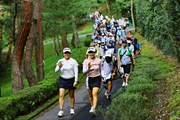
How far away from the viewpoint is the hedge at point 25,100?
1057cm

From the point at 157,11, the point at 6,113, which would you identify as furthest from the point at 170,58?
the point at 6,113

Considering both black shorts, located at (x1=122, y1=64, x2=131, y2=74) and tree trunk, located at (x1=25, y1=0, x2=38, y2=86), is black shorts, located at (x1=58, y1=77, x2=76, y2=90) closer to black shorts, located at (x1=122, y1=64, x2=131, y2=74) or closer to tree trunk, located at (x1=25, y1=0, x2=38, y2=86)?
black shorts, located at (x1=122, y1=64, x2=131, y2=74)

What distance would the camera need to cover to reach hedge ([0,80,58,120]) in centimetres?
1057

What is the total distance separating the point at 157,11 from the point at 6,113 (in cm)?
946

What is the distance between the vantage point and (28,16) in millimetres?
13188

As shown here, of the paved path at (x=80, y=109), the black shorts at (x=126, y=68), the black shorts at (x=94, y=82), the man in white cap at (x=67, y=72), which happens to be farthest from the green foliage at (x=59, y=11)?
the black shorts at (x=94, y=82)

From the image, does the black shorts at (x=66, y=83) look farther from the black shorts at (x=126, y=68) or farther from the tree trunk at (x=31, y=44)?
the tree trunk at (x=31, y=44)

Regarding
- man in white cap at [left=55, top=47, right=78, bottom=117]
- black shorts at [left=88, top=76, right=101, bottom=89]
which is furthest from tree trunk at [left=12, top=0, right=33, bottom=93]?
black shorts at [left=88, top=76, right=101, bottom=89]

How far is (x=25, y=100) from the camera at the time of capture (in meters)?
11.8

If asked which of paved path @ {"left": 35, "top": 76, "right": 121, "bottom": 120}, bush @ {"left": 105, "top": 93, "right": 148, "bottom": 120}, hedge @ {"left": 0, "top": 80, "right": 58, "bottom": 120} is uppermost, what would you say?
bush @ {"left": 105, "top": 93, "right": 148, "bottom": 120}

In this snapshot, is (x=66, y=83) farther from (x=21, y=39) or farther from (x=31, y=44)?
(x=31, y=44)

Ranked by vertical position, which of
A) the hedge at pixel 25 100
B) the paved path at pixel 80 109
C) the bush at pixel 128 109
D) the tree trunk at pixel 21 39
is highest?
the tree trunk at pixel 21 39

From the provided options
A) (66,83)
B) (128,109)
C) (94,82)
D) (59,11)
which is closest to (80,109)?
(66,83)

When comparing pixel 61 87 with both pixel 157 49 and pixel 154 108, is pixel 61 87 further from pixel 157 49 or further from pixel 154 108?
pixel 157 49
